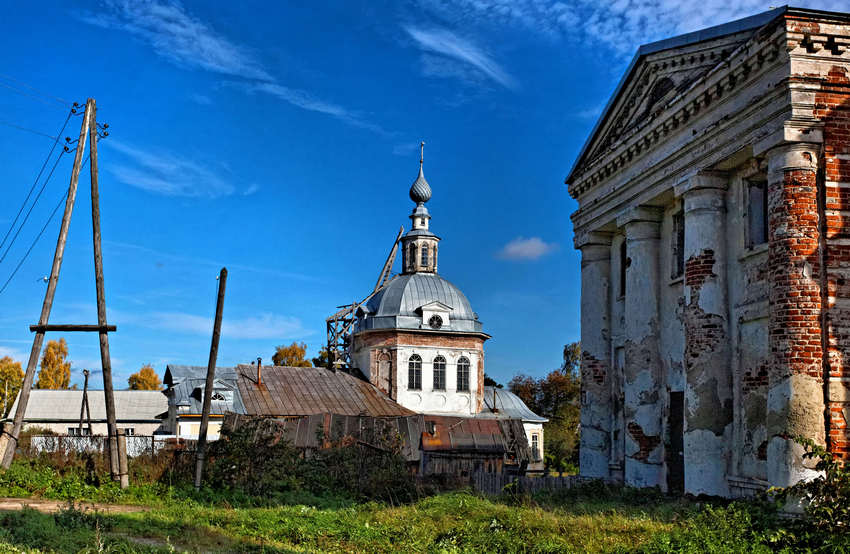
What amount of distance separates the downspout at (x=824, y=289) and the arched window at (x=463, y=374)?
33.7 m

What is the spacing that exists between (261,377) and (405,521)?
27.2 metres

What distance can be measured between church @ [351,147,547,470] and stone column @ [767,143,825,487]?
3235 centimetres

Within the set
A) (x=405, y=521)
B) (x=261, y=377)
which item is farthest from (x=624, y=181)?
(x=261, y=377)

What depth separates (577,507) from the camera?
13.5m

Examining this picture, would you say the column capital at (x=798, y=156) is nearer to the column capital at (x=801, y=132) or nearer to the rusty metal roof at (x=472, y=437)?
the column capital at (x=801, y=132)

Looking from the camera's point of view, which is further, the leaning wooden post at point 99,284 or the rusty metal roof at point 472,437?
the rusty metal roof at point 472,437

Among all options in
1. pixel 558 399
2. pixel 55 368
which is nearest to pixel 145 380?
pixel 55 368

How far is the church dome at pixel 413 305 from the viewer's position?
4428cm

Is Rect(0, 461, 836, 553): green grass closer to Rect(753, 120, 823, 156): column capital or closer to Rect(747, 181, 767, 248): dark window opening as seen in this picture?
Rect(747, 181, 767, 248): dark window opening

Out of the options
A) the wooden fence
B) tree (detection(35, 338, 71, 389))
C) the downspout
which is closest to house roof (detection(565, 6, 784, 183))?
the downspout

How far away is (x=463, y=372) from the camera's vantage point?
44750mm

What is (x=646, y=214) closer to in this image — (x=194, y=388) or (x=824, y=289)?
(x=824, y=289)

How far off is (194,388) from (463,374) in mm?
14209

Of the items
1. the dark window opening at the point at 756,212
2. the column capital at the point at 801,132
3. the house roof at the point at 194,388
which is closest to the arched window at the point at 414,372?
the house roof at the point at 194,388
